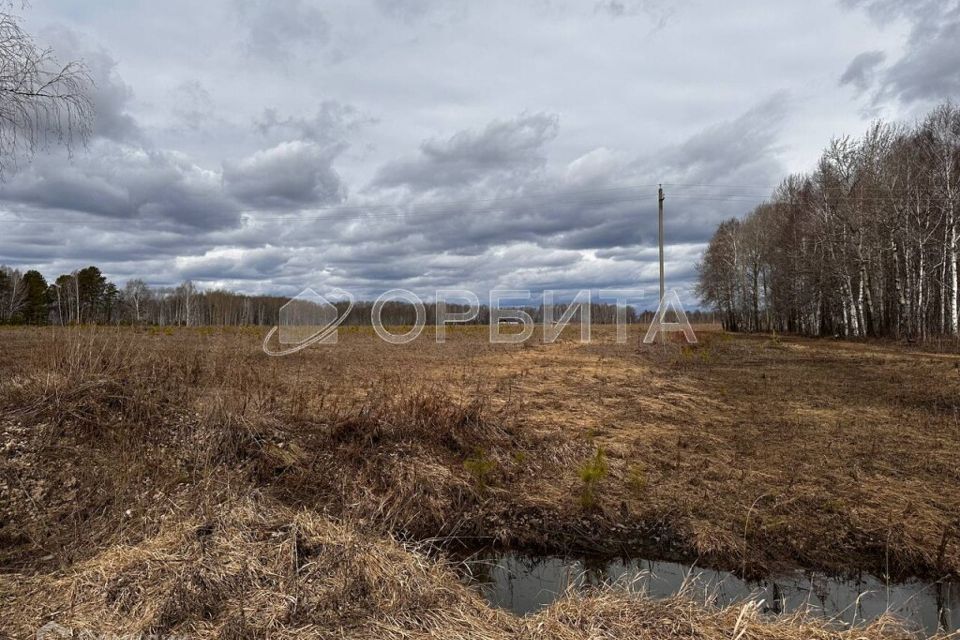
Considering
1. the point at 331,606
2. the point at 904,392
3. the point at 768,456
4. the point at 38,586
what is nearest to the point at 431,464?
the point at 331,606

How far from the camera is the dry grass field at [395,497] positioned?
322 cm

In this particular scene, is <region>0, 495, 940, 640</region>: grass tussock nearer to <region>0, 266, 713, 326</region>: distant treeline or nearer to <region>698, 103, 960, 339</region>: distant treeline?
<region>698, 103, 960, 339</region>: distant treeline

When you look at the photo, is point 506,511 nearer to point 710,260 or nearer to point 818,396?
point 818,396

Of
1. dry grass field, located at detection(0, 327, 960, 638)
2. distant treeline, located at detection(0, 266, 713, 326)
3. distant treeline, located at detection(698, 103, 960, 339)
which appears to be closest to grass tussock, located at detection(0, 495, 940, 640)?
dry grass field, located at detection(0, 327, 960, 638)

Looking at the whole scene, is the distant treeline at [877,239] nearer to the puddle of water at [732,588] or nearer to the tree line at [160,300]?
the puddle of water at [732,588]

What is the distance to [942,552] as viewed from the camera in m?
4.52

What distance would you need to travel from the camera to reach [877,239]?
2702cm

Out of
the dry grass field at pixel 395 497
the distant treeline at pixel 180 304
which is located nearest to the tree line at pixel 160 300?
the distant treeline at pixel 180 304

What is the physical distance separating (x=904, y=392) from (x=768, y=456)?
6.62m

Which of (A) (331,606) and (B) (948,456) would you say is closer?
(A) (331,606)

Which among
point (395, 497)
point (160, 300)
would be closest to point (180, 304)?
point (160, 300)

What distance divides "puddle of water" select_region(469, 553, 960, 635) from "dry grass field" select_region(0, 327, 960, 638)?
0.19 meters

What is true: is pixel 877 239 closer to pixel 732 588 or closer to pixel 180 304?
pixel 732 588

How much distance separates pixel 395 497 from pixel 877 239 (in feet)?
100.0
